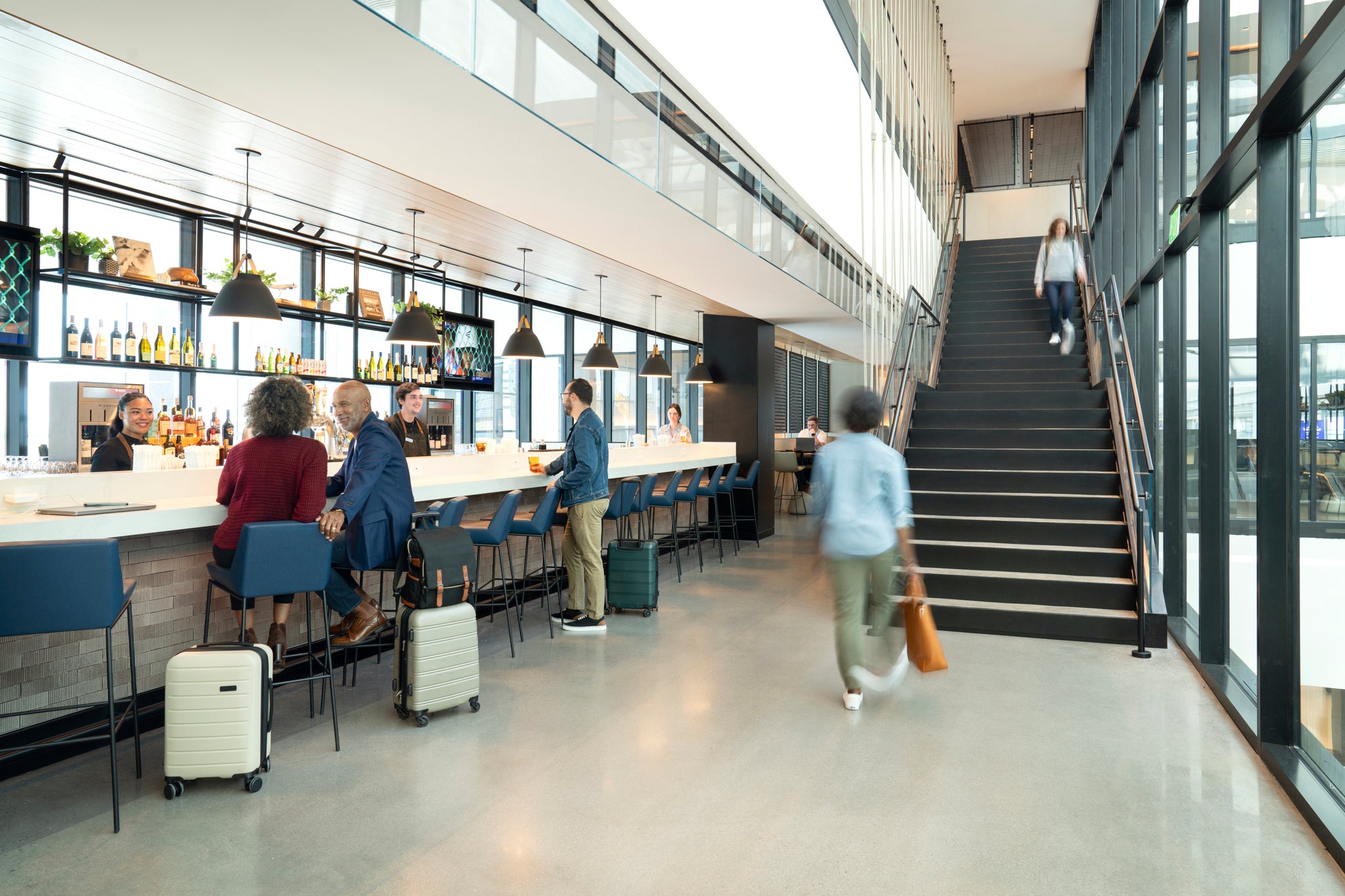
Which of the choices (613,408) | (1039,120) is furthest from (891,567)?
(1039,120)

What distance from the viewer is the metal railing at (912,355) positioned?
7219 mm

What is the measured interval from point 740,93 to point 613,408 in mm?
7655

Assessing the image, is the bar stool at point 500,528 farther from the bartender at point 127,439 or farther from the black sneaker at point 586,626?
the bartender at point 127,439

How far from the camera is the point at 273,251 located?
7.22 metres

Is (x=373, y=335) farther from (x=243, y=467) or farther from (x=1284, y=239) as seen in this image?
(x=1284, y=239)

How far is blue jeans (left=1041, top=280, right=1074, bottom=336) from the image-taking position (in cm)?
888

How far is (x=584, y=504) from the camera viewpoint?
550cm

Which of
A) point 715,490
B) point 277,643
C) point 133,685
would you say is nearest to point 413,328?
point 277,643

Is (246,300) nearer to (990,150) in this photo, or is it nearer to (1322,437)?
(1322,437)

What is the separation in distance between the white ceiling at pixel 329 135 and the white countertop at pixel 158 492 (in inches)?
68.9

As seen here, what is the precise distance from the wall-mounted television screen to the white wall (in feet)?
33.6

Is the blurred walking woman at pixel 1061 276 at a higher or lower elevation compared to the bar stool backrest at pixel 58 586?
higher

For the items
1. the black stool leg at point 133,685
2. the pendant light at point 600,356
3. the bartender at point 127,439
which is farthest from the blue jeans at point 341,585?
the pendant light at point 600,356

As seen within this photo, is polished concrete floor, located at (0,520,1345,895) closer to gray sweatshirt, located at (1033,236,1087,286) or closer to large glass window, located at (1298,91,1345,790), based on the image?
large glass window, located at (1298,91,1345,790)
